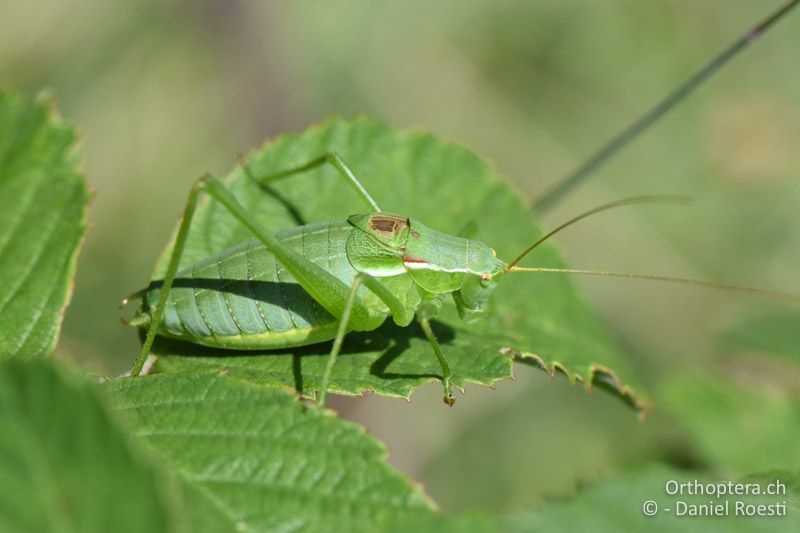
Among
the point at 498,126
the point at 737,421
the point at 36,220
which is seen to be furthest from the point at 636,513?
the point at 498,126

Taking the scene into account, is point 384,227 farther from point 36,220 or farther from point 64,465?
point 64,465

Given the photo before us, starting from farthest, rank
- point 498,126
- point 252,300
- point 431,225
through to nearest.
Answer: point 498,126, point 431,225, point 252,300

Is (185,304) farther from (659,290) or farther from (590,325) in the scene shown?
(659,290)

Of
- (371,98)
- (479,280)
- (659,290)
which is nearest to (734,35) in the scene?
(659,290)

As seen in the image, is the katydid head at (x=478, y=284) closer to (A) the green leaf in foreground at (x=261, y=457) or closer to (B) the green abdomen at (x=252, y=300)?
(B) the green abdomen at (x=252, y=300)

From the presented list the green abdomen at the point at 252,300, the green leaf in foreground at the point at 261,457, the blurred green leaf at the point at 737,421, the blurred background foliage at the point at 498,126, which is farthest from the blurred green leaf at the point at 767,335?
the green leaf in foreground at the point at 261,457

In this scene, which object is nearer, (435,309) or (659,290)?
(435,309)
